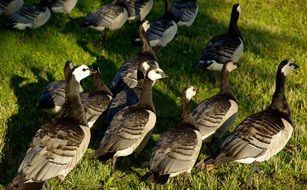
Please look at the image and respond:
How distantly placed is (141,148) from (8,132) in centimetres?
310

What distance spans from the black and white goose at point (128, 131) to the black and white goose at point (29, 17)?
243 inches

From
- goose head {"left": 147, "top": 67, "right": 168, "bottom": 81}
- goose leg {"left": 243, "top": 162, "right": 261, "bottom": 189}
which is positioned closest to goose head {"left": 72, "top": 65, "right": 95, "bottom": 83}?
goose head {"left": 147, "top": 67, "right": 168, "bottom": 81}

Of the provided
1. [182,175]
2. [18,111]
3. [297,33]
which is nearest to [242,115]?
[182,175]

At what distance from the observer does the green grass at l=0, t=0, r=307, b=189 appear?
9.67 m

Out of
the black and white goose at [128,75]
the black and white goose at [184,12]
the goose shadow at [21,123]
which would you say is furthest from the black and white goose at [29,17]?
the black and white goose at [184,12]

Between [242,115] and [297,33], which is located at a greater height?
[242,115]

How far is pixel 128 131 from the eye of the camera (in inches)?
369

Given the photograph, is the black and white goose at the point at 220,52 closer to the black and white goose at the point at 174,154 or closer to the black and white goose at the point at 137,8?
the black and white goose at the point at 137,8

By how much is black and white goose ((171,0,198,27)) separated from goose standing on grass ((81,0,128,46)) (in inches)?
70.8

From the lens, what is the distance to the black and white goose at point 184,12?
16.3 meters

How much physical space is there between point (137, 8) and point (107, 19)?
190 centimetres

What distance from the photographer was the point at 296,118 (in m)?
12.2

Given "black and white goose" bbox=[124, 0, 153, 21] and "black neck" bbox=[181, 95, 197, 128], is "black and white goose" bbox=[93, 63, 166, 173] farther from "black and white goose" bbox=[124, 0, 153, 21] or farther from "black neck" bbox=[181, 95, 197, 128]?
"black and white goose" bbox=[124, 0, 153, 21]

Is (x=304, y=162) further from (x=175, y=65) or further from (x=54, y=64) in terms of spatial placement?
(x=54, y=64)
